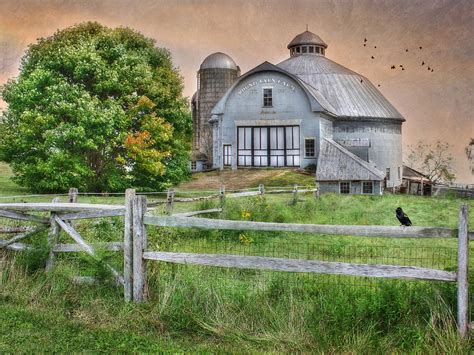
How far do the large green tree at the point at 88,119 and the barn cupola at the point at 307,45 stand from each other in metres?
16.2

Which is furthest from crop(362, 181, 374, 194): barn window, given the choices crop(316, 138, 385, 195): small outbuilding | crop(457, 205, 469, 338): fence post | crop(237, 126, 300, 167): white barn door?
crop(457, 205, 469, 338): fence post

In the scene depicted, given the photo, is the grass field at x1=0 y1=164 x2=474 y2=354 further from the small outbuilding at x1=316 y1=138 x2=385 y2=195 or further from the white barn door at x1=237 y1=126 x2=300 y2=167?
the white barn door at x1=237 y1=126 x2=300 y2=167

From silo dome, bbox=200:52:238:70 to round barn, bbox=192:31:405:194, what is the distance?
4.04 metres

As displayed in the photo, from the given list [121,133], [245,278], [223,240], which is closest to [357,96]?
[121,133]

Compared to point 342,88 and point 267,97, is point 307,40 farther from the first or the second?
point 267,97

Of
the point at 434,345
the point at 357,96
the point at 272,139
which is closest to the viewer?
the point at 434,345

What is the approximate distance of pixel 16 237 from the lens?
30.8 ft

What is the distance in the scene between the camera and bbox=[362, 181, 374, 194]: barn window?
27078mm

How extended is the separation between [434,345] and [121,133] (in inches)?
792

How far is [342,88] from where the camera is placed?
3709 cm

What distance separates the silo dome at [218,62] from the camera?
4109 centimetres

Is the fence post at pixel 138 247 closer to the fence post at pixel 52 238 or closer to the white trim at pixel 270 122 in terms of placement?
the fence post at pixel 52 238

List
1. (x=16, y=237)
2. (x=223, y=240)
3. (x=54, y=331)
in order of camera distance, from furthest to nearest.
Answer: (x=223, y=240)
(x=16, y=237)
(x=54, y=331)

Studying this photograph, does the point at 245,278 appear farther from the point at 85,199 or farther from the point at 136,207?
the point at 85,199
